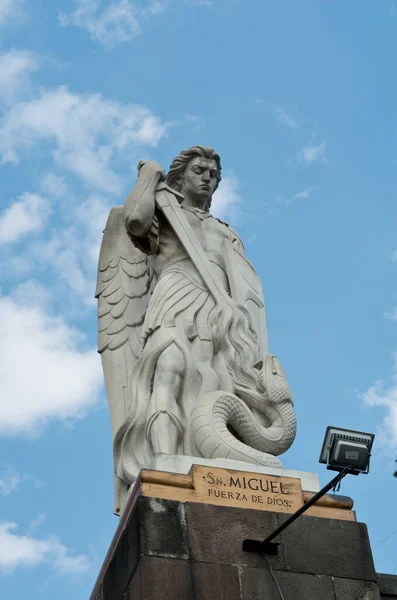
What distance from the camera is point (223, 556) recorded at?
32.4ft

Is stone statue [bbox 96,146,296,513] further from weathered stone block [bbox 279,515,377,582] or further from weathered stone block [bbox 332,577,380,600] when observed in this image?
weathered stone block [bbox 332,577,380,600]

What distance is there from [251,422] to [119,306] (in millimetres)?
2941

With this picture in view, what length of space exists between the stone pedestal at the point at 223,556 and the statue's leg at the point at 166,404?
2.80ft

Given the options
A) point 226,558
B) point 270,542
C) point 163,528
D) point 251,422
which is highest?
point 251,422

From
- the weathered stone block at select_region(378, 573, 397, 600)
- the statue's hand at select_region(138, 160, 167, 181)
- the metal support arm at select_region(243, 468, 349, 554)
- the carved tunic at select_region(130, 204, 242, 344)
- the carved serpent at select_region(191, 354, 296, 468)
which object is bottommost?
the weathered stone block at select_region(378, 573, 397, 600)

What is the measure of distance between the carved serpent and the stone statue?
0.5 inches

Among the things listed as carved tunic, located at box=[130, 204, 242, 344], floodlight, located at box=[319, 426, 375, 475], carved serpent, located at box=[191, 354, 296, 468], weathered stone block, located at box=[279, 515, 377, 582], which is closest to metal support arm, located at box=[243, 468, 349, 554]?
weathered stone block, located at box=[279, 515, 377, 582]

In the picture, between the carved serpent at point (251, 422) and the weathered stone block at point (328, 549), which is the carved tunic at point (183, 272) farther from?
the weathered stone block at point (328, 549)

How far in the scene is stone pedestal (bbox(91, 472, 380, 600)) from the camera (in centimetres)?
960

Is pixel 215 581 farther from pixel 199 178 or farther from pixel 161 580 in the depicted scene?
pixel 199 178

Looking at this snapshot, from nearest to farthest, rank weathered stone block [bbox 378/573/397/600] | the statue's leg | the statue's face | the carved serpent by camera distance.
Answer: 1. weathered stone block [bbox 378/573/397/600]
2. the carved serpent
3. the statue's leg
4. the statue's face

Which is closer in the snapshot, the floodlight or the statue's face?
the floodlight

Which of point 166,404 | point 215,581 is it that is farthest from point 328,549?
point 166,404

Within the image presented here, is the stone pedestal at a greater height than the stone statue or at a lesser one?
lesser
